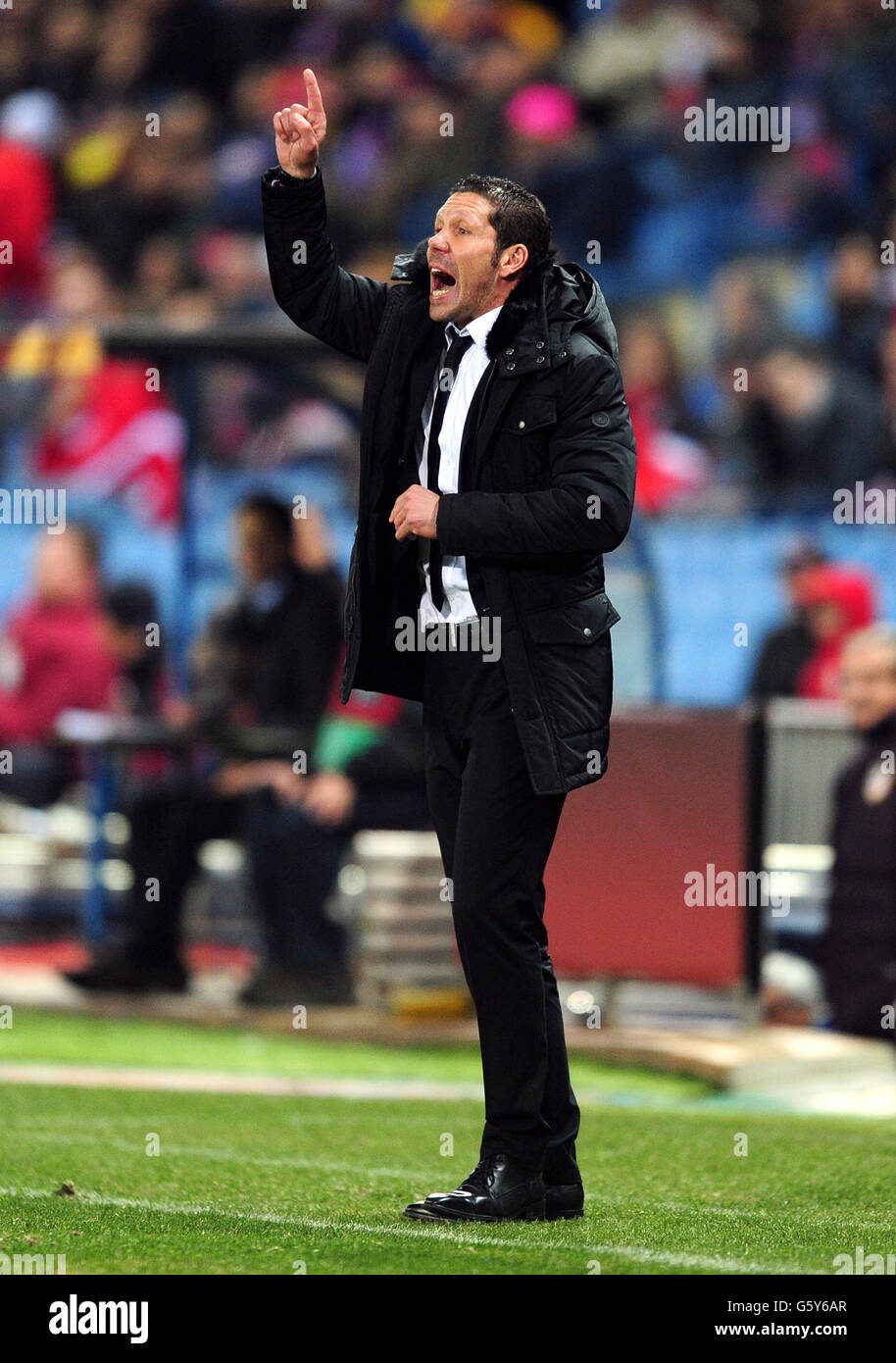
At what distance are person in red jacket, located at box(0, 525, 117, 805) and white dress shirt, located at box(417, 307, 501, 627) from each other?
7.40 m

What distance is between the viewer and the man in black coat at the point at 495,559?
15.9 feet

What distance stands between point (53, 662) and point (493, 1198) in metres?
8.30

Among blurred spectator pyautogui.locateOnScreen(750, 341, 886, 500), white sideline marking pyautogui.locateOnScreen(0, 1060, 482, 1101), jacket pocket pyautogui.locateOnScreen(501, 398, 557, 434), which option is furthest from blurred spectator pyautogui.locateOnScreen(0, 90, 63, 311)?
jacket pocket pyautogui.locateOnScreen(501, 398, 557, 434)

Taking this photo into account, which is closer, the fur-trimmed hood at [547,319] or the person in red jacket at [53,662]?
the fur-trimmed hood at [547,319]

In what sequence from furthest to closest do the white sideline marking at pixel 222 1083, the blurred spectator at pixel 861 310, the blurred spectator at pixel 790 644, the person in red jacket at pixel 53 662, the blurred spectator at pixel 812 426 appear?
1. the blurred spectator at pixel 861 310
2. the blurred spectator at pixel 812 426
3. the person in red jacket at pixel 53 662
4. the blurred spectator at pixel 790 644
5. the white sideline marking at pixel 222 1083

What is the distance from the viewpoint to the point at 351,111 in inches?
703

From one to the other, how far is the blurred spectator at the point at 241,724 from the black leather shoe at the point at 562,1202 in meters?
5.52

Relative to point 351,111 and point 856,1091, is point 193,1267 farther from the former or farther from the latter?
point 351,111

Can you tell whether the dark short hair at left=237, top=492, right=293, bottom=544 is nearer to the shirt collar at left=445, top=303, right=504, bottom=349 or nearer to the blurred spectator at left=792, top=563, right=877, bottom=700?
the blurred spectator at left=792, top=563, right=877, bottom=700

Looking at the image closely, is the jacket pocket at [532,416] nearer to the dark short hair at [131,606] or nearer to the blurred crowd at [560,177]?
the blurred crowd at [560,177]

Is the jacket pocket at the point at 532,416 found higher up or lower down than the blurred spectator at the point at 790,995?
higher up

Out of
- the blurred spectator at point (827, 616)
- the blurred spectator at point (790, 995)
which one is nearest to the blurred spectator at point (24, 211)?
the blurred spectator at point (827, 616)

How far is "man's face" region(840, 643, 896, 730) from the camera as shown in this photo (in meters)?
9.54

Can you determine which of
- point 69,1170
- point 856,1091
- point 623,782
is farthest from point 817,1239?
point 623,782
